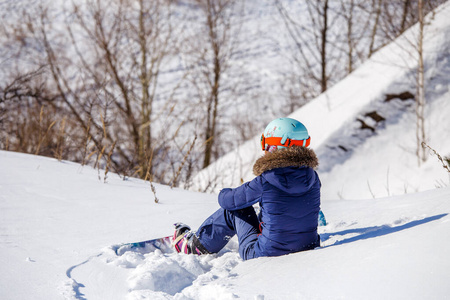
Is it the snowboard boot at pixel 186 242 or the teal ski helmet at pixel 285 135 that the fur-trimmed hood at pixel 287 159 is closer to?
the teal ski helmet at pixel 285 135

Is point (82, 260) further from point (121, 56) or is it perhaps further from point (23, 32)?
point (23, 32)

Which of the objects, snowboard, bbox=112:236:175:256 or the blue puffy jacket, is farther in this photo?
snowboard, bbox=112:236:175:256

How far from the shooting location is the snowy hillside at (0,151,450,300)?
1.35 meters

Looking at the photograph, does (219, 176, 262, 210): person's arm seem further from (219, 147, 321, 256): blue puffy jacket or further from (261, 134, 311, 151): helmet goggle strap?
(261, 134, 311, 151): helmet goggle strap

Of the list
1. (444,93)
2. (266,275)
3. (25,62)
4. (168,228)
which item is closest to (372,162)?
(444,93)

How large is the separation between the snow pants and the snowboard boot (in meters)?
0.03

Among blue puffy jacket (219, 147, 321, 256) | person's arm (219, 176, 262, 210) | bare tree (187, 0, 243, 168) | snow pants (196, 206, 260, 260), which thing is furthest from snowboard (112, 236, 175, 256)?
bare tree (187, 0, 243, 168)

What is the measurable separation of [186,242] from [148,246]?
24cm

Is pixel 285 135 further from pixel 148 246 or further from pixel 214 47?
pixel 214 47

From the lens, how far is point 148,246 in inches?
83.8

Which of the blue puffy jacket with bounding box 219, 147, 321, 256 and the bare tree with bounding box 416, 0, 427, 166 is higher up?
the bare tree with bounding box 416, 0, 427, 166

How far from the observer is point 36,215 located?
2.41 metres

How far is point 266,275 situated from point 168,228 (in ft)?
3.50

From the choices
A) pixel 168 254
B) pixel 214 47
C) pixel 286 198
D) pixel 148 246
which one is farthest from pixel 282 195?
pixel 214 47
